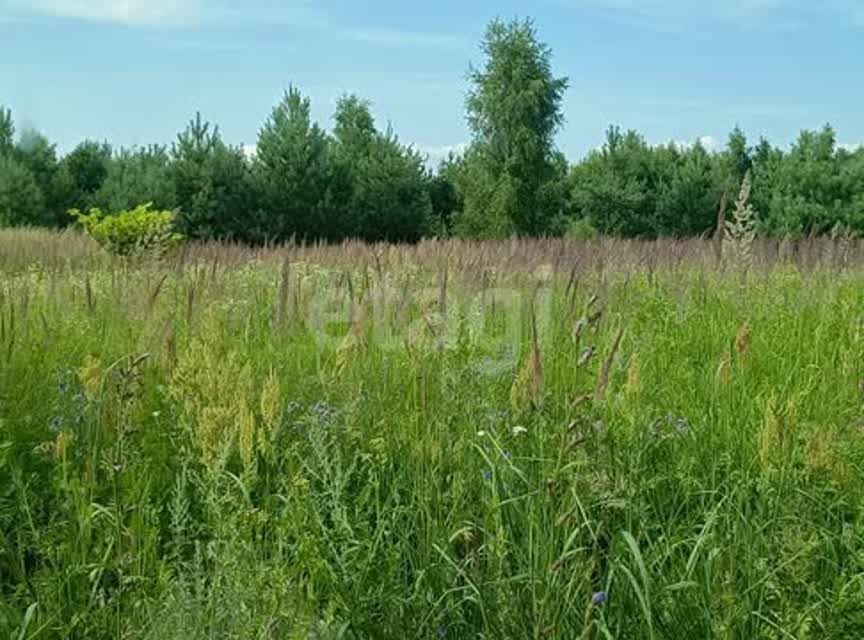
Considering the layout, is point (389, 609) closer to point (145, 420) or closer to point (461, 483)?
point (461, 483)

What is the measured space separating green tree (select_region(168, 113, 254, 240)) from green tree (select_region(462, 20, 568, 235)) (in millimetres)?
7821

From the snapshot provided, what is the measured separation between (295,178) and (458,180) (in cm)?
774

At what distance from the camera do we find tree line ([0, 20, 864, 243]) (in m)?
21.5

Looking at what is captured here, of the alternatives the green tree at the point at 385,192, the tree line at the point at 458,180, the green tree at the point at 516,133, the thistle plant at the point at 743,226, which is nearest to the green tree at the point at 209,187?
the tree line at the point at 458,180

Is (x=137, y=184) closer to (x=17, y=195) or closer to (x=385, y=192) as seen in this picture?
(x=17, y=195)

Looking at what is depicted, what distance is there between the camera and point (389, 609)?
1.83 m

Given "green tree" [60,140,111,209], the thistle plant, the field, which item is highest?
"green tree" [60,140,111,209]

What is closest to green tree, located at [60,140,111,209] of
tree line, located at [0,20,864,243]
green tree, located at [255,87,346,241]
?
tree line, located at [0,20,864,243]

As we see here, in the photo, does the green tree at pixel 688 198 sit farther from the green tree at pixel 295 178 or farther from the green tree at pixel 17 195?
the green tree at pixel 17 195

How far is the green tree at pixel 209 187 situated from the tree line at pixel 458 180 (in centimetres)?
3

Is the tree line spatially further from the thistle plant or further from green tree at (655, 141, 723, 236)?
the thistle plant

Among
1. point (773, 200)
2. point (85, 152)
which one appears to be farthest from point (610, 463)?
point (773, 200)

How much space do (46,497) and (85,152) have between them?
22.5 metres

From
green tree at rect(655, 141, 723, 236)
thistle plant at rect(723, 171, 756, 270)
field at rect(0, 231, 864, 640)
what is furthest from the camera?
green tree at rect(655, 141, 723, 236)
